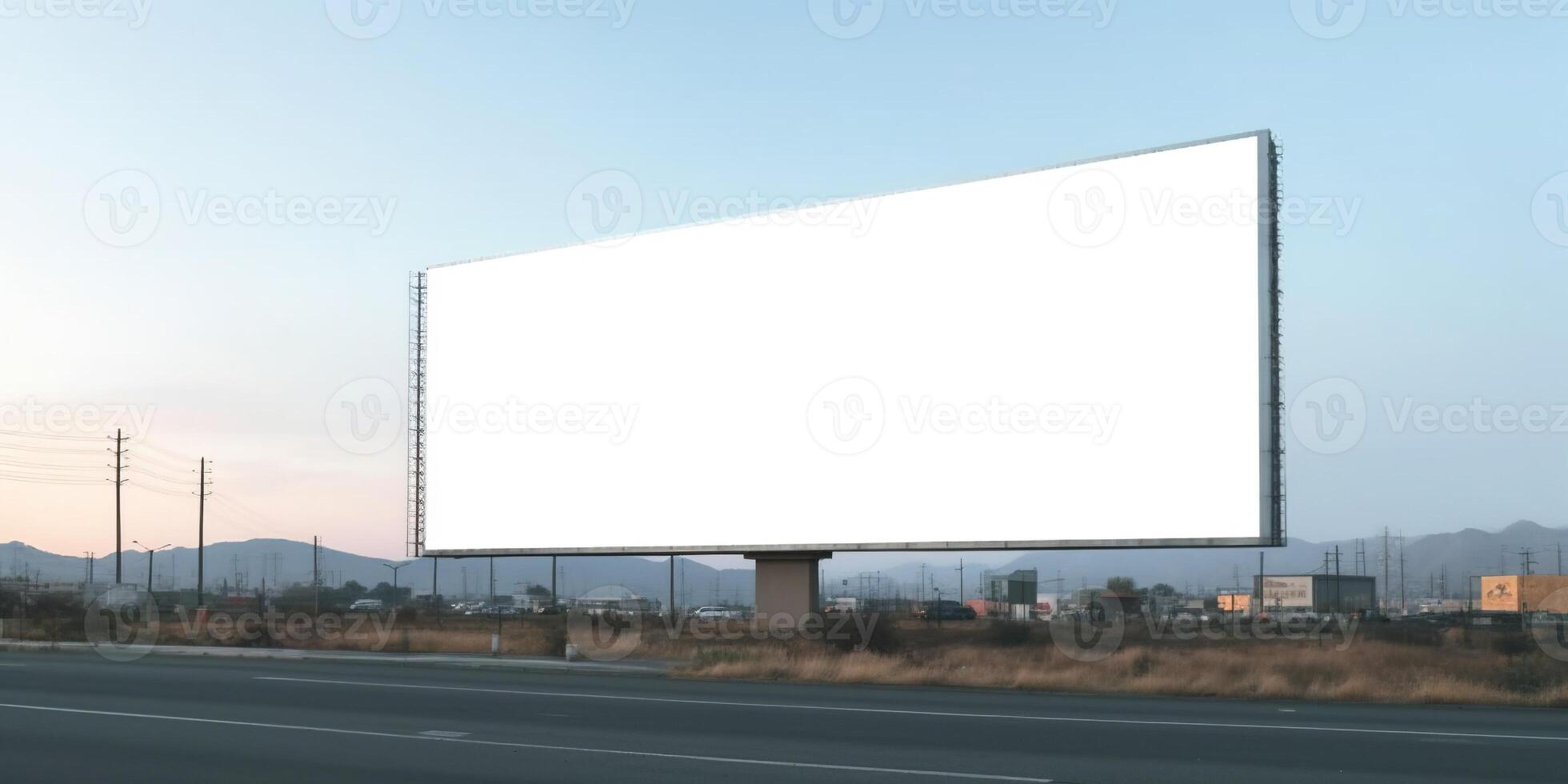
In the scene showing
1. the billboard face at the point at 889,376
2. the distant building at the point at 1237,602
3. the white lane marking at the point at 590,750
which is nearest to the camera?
the white lane marking at the point at 590,750

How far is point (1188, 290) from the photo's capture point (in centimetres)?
2514

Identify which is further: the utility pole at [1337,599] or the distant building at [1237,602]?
the distant building at [1237,602]

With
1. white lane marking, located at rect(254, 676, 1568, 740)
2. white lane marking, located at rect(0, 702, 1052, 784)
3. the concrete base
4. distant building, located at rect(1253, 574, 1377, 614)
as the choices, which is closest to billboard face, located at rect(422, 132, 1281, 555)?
the concrete base

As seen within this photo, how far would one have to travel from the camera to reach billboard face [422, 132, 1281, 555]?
24.9 metres

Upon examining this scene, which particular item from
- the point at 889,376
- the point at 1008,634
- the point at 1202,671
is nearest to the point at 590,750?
the point at 1202,671

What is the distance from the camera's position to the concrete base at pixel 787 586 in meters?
31.6

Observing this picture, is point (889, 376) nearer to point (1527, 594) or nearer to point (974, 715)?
point (974, 715)

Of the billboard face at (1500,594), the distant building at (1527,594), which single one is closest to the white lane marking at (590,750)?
the distant building at (1527,594)

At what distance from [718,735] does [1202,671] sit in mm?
12473

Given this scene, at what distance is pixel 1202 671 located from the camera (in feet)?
79.7

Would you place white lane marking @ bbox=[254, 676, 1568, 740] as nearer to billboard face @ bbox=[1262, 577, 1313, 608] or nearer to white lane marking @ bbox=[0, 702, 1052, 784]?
white lane marking @ bbox=[0, 702, 1052, 784]

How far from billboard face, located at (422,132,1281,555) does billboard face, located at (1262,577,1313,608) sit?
6101 cm

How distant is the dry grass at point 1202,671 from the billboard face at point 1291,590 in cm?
5516

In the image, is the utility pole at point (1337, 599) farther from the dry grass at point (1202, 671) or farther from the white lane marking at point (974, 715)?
the white lane marking at point (974, 715)
